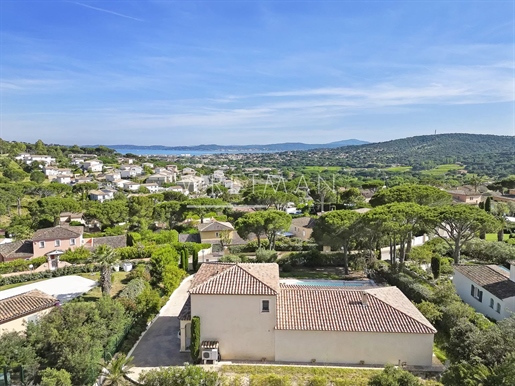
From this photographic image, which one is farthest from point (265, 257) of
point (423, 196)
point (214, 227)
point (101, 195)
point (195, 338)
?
point (101, 195)

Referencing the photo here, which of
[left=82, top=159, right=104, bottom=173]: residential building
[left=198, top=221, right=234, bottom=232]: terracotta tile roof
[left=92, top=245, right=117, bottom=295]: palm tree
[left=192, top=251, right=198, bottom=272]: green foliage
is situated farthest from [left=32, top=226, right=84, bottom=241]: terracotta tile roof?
[left=82, top=159, right=104, bottom=173]: residential building

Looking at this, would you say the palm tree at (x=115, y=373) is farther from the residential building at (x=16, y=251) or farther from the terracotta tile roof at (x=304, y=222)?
the terracotta tile roof at (x=304, y=222)

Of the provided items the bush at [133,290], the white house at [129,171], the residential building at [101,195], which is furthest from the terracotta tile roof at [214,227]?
the white house at [129,171]

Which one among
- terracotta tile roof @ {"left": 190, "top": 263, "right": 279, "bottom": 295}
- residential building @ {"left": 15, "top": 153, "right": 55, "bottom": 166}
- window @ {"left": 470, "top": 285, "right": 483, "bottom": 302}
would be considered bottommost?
window @ {"left": 470, "top": 285, "right": 483, "bottom": 302}

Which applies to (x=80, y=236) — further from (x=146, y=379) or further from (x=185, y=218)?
(x=146, y=379)

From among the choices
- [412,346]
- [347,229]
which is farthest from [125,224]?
[412,346]

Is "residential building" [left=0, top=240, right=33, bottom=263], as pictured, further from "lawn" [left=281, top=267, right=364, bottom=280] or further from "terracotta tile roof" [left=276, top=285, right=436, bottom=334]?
"terracotta tile roof" [left=276, top=285, right=436, bottom=334]

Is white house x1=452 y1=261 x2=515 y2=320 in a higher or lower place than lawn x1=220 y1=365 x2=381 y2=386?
higher
